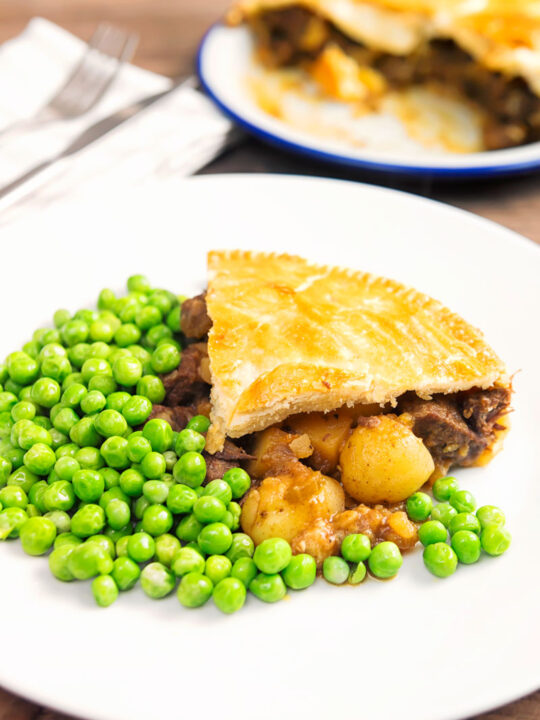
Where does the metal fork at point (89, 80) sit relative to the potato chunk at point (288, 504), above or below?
above

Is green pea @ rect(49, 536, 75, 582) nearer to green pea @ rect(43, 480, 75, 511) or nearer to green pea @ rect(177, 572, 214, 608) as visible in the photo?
green pea @ rect(43, 480, 75, 511)

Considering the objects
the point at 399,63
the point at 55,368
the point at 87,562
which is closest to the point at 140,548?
the point at 87,562

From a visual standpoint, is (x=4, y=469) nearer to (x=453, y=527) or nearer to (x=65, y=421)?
(x=65, y=421)

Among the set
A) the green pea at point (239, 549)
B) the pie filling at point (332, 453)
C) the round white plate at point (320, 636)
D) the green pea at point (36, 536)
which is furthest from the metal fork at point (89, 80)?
the green pea at point (239, 549)

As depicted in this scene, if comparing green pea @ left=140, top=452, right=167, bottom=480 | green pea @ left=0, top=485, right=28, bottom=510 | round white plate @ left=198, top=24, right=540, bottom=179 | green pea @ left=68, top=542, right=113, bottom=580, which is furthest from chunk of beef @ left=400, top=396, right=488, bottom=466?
round white plate @ left=198, top=24, right=540, bottom=179

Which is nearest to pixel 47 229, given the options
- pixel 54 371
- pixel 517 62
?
pixel 54 371

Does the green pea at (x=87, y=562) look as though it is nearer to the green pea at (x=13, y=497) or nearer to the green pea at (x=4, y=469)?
the green pea at (x=13, y=497)

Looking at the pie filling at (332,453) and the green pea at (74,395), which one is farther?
the green pea at (74,395)
